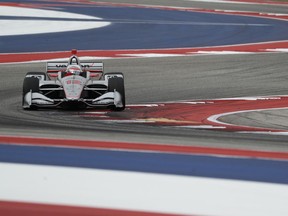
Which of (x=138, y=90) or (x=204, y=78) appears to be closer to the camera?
(x=138, y=90)

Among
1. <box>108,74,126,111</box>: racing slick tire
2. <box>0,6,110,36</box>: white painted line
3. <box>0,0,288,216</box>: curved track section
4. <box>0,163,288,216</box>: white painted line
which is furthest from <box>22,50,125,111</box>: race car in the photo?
<box>0,6,110,36</box>: white painted line

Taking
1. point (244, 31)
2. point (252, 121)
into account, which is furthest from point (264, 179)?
point (244, 31)

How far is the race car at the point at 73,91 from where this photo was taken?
12875mm

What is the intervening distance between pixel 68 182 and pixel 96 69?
6977 millimetres

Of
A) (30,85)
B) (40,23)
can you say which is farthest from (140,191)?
(40,23)

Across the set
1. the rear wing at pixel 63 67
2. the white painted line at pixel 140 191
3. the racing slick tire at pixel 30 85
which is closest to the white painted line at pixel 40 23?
the rear wing at pixel 63 67

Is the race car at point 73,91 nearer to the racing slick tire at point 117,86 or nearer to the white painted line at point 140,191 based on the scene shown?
the racing slick tire at point 117,86

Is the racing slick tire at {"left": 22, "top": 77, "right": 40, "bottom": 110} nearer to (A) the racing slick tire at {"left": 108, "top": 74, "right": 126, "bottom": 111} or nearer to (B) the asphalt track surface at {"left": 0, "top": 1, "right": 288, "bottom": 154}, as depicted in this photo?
(B) the asphalt track surface at {"left": 0, "top": 1, "right": 288, "bottom": 154}

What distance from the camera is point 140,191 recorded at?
22.9ft

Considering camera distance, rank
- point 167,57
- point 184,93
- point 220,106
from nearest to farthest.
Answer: point 220,106
point 184,93
point 167,57

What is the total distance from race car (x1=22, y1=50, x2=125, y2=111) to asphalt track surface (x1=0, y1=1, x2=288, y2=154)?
187 mm

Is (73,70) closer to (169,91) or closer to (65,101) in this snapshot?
(65,101)

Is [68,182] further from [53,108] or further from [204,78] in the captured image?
[204,78]

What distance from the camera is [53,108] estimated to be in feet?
42.8
